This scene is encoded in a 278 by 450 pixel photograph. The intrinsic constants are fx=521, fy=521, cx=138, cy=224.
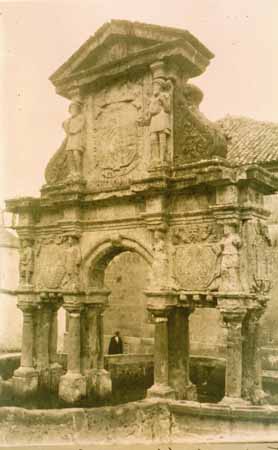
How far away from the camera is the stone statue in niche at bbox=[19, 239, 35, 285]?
419 inches

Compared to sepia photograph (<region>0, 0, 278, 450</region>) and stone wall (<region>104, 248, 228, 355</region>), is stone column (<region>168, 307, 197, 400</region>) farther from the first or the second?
stone wall (<region>104, 248, 228, 355</region>)

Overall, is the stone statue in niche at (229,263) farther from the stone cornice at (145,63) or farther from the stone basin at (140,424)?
the stone cornice at (145,63)

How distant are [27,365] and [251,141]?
10.3 m

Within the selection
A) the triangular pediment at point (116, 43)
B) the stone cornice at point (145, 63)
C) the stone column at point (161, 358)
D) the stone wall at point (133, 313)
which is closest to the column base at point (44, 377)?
the stone column at point (161, 358)

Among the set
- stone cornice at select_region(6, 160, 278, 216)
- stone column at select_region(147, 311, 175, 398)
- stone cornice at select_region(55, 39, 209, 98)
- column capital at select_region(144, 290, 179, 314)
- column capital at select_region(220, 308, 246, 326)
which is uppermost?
stone cornice at select_region(55, 39, 209, 98)

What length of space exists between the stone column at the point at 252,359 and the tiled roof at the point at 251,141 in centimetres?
769

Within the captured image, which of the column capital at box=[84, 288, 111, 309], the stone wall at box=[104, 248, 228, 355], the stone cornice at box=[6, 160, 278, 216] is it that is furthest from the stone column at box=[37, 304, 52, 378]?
the stone wall at box=[104, 248, 228, 355]

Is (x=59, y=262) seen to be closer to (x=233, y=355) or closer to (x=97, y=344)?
(x=97, y=344)

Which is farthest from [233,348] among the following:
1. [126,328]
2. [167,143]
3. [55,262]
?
[126,328]

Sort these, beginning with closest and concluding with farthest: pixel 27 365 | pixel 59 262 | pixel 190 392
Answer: pixel 190 392 < pixel 59 262 < pixel 27 365

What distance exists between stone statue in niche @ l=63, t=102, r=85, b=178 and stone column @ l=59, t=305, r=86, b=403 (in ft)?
8.64

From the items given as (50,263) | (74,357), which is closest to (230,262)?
(74,357)

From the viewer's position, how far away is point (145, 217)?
8.79 metres

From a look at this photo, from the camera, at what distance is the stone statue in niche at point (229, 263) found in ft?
25.3
